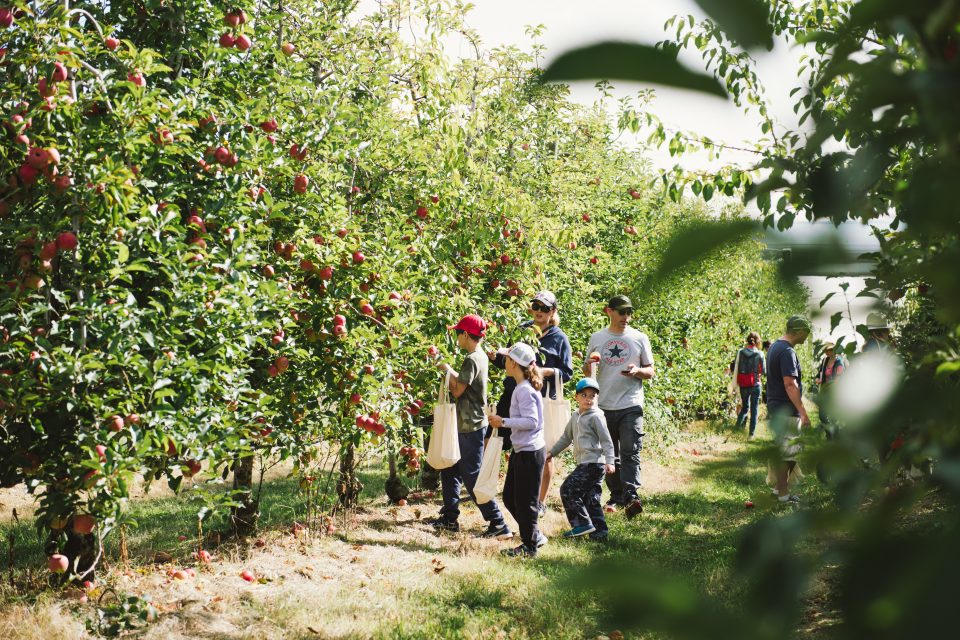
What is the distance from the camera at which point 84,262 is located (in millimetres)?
3705

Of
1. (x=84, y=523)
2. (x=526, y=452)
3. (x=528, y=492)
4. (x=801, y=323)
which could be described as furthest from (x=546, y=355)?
(x=801, y=323)

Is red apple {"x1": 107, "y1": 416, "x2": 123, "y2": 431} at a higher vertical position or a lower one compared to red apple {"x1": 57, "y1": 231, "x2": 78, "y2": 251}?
lower

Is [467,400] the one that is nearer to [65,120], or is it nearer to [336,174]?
[336,174]

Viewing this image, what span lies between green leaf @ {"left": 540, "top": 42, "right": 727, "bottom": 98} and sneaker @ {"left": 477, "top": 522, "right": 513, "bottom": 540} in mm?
6114

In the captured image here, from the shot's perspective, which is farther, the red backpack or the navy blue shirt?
the red backpack

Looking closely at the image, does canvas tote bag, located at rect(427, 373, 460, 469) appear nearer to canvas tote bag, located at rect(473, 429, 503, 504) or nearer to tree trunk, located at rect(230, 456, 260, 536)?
canvas tote bag, located at rect(473, 429, 503, 504)

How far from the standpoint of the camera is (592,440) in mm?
6219

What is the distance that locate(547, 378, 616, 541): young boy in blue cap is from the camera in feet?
20.1

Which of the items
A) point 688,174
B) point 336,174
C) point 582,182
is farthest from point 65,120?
point 582,182

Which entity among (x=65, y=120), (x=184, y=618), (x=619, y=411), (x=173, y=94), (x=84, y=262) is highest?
(x=173, y=94)

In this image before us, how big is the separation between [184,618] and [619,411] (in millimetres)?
3903

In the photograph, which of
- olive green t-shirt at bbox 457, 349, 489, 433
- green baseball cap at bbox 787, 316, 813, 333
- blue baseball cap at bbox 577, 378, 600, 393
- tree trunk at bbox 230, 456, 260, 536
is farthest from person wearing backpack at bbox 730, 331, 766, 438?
green baseball cap at bbox 787, 316, 813, 333

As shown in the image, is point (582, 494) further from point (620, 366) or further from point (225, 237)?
point (225, 237)

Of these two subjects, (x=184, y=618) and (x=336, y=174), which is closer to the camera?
(x=184, y=618)
